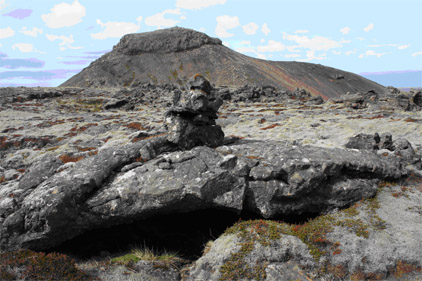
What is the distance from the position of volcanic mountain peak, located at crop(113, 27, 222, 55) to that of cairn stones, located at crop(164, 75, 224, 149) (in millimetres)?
161060

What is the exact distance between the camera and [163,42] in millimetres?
168375

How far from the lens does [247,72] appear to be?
5871 inches

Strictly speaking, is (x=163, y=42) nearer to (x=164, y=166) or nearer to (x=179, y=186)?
(x=164, y=166)

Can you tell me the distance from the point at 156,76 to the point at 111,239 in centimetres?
14737

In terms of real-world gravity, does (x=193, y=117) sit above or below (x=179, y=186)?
above

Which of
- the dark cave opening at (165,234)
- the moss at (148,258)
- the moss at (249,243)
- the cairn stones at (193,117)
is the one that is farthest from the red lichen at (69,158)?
the moss at (249,243)

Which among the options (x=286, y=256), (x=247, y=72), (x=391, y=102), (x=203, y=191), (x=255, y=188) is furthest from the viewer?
(x=247, y=72)

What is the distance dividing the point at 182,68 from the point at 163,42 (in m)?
27.2

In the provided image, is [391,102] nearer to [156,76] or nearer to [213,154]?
[213,154]

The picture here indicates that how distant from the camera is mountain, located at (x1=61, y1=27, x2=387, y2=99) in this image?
148 meters

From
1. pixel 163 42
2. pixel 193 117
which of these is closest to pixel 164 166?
pixel 193 117

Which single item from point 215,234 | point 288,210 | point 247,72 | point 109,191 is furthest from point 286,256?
point 247,72

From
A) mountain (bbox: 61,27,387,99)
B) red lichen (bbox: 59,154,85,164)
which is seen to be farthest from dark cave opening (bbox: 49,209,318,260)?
mountain (bbox: 61,27,387,99)

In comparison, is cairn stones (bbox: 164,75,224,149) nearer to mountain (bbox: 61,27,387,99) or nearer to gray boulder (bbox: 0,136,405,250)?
gray boulder (bbox: 0,136,405,250)
